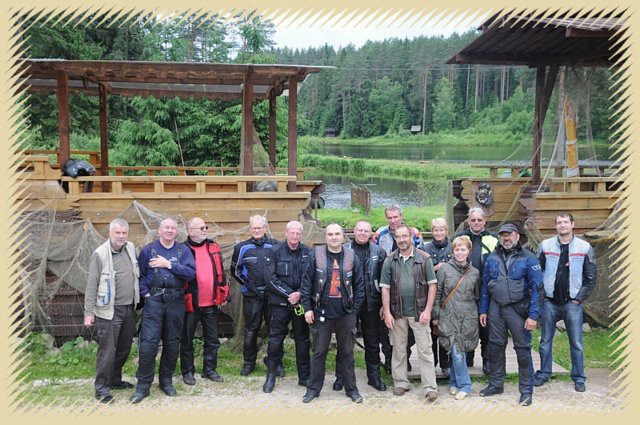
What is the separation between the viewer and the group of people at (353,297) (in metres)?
5.22

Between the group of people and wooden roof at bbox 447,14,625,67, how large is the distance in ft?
13.5

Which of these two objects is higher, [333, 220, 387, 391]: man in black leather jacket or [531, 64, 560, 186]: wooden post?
[531, 64, 560, 186]: wooden post

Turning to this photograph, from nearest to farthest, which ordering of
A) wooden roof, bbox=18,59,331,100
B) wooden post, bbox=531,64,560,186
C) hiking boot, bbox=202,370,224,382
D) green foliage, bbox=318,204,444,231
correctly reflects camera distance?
hiking boot, bbox=202,370,224,382 → wooden roof, bbox=18,59,331,100 → wooden post, bbox=531,64,560,186 → green foliage, bbox=318,204,444,231

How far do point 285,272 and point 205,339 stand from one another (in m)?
1.21

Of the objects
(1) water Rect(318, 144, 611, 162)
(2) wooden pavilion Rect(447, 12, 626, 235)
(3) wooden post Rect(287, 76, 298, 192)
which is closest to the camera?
(2) wooden pavilion Rect(447, 12, 626, 235)

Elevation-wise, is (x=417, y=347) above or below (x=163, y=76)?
below

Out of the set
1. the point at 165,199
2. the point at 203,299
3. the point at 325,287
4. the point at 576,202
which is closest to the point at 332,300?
the point at 325,287

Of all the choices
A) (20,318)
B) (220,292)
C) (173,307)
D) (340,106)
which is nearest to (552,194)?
(220,292)

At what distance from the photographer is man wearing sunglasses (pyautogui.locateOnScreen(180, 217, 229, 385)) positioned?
5.61 meters

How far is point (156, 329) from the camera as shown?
5262 mm

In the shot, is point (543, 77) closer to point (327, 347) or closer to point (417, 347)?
point (417, 347)

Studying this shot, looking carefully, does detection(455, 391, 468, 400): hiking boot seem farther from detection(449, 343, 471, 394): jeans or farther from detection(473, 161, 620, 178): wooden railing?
detection(473, 161, 620, 178): wooden railing

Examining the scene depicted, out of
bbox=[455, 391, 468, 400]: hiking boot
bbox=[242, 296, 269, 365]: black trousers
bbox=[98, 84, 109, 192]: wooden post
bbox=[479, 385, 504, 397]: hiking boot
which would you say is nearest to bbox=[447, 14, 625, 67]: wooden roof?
bbox=[479, 385, 504, 397]: hiking boot

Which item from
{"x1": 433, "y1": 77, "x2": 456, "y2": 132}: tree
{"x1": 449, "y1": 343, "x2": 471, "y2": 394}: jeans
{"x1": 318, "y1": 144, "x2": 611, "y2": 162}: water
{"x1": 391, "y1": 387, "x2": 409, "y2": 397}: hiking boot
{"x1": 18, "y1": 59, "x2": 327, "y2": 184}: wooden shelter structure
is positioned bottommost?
{"x1": 391, "y1": 387, "x2": 409, "y2": 397}: hiking boot
